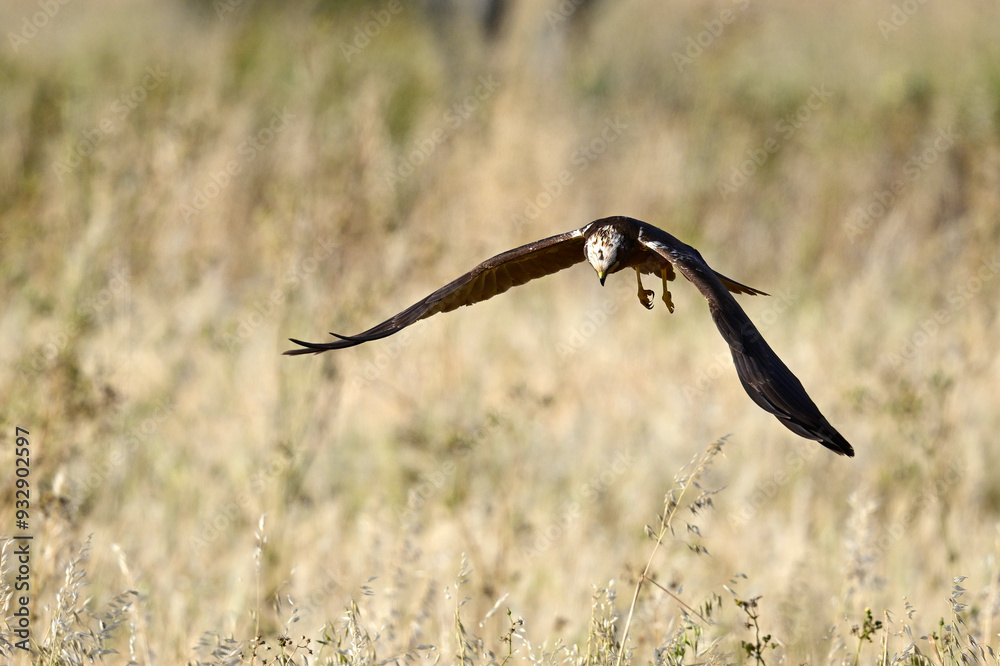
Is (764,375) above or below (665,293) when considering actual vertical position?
below

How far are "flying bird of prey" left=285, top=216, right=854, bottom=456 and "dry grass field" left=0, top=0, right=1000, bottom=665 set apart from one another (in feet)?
1.06

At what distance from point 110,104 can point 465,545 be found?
3.61 m

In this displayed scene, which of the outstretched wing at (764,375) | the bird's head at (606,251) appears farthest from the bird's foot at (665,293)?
the outstretched wing at (764,375)

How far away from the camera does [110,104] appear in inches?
228

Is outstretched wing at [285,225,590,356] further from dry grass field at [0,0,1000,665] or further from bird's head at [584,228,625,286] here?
dry grass field at [0,0,1000,665]

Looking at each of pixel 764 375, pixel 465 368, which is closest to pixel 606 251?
pixel 764 375

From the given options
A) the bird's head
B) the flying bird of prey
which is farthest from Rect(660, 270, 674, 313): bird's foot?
the bird's head

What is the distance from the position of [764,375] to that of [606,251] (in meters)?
0.77

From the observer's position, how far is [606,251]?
8.17ft

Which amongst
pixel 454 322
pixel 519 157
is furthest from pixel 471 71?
pixel 454 322

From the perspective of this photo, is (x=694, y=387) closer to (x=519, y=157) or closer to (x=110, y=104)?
(x=519, y=157)

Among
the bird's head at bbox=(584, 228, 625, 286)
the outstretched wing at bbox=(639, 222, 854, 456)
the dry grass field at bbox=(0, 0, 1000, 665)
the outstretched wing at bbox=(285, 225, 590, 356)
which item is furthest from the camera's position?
the dry grass field at bbox=(0, 0, 1000, 665)

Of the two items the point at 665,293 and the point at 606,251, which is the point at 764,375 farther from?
the point at 665,293

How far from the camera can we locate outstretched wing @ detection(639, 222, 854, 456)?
167cm
